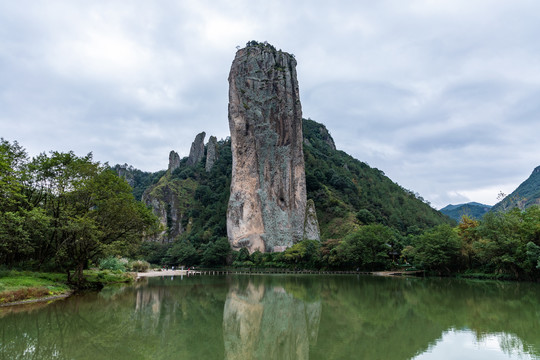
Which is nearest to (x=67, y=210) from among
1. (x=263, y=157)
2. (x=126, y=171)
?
(x=263, y=157)

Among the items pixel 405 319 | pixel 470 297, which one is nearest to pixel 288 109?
pixel 470 297

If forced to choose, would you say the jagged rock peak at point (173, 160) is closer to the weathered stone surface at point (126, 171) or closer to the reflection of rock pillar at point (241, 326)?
the weathered stone surface at point (126, 171)

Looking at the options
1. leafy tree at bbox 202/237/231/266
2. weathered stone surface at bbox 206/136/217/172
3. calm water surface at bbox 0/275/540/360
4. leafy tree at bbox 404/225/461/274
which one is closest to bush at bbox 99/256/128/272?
calm water surface at bbox 0/275/540/360

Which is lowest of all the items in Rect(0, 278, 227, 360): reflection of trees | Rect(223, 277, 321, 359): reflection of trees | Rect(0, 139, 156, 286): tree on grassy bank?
Rect(223, 277, 321, 359): reflection of trees

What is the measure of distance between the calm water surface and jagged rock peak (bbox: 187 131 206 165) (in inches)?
3490

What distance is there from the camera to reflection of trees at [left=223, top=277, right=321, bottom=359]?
8016 mm

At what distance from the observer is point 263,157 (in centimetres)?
6019

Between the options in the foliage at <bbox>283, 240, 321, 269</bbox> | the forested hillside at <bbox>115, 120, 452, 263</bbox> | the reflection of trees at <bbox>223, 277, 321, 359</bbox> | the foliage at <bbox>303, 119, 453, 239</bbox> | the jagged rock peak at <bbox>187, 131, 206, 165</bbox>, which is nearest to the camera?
the reflection of trees at <bbox>223, 277, 321, 359</bbox>

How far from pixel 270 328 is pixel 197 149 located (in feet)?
316

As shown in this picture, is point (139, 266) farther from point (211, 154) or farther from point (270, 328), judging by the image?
point (211, 154)

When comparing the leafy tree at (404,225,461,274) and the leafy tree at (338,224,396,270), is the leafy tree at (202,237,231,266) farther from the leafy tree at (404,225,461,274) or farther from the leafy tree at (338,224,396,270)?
the leafy tree at (404,225,461,274)

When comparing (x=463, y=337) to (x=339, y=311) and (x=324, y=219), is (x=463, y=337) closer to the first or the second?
(x=339, y=311)

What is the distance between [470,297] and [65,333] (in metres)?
16.2

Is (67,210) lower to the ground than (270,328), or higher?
higher
